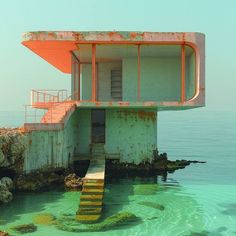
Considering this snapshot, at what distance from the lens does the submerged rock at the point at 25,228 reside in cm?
1491

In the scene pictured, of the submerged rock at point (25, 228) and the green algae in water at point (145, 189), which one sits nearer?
the submerged rock at point (25, 228)

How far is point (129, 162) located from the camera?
2684 centimetres

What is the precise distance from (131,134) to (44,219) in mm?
11454

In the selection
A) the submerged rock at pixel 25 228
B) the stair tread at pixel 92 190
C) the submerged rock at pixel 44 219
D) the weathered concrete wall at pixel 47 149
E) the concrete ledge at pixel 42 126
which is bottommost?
the submerged rock at pixel 25 228

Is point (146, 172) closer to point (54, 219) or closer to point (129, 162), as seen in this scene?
point (129, 162)

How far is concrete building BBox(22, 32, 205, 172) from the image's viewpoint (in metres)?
22.3

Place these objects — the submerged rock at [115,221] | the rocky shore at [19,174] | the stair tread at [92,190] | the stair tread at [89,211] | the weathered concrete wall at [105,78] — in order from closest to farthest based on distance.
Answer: the submerged rock at [115,221] → the stair tread at [89,211] → the stair tread at [92,190] → the rocky shore at [19,174] → the weathered concrete wall at [105,78]

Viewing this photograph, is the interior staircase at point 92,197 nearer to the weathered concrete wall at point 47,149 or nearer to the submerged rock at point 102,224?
the submerged rock at point 102,224

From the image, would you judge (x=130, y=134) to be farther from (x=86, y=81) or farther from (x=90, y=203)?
(x=90, y=203)

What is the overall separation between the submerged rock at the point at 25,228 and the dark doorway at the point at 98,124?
12980 mm

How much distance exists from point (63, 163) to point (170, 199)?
6284 mm

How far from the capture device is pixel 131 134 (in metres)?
26.7

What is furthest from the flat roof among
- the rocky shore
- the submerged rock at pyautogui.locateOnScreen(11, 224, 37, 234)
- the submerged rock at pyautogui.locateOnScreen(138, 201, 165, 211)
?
the submerged rock at pyautogui.locateOnScreen(11, 224, 37, 234)

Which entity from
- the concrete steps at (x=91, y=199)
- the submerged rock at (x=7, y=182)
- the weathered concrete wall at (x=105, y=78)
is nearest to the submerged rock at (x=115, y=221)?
the concrete steps at (x=91, y=199)
